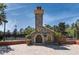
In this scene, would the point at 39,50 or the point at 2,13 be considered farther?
the point at 2,13

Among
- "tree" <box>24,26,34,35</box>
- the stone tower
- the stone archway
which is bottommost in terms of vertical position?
the stone archway

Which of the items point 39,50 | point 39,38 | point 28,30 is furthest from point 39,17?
point 39,38

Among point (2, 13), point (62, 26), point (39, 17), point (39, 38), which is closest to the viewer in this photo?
point (62, 26)

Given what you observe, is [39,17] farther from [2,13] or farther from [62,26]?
[2,13]

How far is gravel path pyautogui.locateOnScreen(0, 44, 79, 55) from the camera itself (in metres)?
9.65

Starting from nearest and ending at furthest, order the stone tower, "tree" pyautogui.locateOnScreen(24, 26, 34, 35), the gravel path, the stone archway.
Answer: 1. the gravel path
2. "tree" pyautogui.locateOnScreen(24, 26, 34, 35)
3. the stone tower
4. the stone archway

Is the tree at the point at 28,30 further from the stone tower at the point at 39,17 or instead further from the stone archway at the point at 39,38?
the stone archway at the point at 39,38

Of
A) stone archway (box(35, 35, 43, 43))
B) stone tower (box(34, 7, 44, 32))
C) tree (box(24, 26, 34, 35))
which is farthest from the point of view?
stone archway (box(35, 35, 43, 43))

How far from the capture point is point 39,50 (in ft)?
32.0

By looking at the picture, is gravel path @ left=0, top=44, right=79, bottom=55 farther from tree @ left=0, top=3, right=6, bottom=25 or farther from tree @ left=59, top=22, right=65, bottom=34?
tree @ left=0, top=3, right=6, bottom=25

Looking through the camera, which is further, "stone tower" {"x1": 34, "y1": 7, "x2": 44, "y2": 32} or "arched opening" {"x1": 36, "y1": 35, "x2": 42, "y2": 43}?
"arched opening" {"x1": 36, "y1": 35, "x2": 42, "y2": 43}

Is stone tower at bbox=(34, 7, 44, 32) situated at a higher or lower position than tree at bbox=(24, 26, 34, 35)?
higher

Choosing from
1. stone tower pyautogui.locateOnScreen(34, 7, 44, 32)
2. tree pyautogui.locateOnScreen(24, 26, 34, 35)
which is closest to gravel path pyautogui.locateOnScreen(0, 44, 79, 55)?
tree pyautogui.locateOnScreen(24, 26, 34, 35)

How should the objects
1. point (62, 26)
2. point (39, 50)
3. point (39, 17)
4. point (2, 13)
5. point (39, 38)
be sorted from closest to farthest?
1. point (62, 26)
2. point (39, 50)
3. point (2, 13)
4. point (39, 17)
5. point (39, 38)
